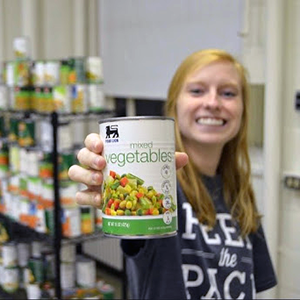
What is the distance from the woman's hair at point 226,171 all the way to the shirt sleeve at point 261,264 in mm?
43

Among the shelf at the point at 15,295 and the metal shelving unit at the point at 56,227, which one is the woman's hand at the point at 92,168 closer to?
the metal shelving unit at the point at 56,227

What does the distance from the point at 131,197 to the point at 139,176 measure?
0.04 metres

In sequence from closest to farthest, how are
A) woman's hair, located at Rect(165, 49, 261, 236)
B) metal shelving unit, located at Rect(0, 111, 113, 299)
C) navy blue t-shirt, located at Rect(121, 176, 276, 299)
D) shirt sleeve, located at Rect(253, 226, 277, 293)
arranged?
navy blue t-shirt, located at Rect(121, 176, 276, 299) → woman's hair, located at Rect(165, 49, 261, 236) → shirt sleeve, located at Rect(253, 226, 277, 293) → metal shelving unit, located at Rect(0, 111, 113, 299)

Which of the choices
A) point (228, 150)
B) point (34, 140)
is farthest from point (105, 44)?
point (228, 150)

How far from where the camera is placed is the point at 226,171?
149cm

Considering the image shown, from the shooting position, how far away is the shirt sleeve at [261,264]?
145 centimetres

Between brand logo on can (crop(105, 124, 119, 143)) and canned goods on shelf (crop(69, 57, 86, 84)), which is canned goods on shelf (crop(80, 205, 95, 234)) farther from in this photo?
brand logo on can (crop(105, 124, 119, 143))

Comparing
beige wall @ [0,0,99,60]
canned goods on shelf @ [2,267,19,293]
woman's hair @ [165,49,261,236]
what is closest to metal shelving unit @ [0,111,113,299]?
canned goods on shelf @ [2,267,19,293]

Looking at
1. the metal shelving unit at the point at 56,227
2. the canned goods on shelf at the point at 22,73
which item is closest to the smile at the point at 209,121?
the metal shelving unit at the point at 56,227

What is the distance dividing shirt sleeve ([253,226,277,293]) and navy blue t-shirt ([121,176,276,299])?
0.02m

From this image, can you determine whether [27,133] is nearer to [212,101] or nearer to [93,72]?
[93,72]

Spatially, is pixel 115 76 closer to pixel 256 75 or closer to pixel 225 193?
pixel 256 75

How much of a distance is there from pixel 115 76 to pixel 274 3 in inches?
60.2

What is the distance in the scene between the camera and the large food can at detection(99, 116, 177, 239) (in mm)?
846
